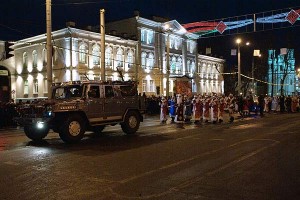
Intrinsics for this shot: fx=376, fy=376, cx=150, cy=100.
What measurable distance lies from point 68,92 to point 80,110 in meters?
0.93

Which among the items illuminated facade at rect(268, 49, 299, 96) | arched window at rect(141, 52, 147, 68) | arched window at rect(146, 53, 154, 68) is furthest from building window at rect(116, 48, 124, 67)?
illuminated facade at rect(268, 49, 299, 96)

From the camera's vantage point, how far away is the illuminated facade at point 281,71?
245 ft

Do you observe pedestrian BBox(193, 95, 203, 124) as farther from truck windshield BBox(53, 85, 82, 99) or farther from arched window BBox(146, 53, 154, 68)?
arched window BBox(146, 53, 154, 68)

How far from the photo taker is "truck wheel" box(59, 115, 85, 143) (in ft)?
44.4

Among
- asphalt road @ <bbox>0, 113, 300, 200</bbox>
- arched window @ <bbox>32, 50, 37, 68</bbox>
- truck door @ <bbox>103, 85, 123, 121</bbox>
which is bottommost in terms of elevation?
asphalt road @ <bbox>0, 113, 300, 200</bbox>

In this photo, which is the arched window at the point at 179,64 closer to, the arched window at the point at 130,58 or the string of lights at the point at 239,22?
the arched window at the point at 130,58

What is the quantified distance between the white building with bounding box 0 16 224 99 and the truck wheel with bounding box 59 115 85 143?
2691cm

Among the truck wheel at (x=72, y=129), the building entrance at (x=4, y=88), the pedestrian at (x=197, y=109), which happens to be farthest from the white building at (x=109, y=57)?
the truck wheel at (x=72, y=129)

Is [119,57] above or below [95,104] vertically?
above

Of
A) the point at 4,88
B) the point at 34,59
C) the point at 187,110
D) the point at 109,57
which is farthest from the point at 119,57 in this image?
the point at 187,110

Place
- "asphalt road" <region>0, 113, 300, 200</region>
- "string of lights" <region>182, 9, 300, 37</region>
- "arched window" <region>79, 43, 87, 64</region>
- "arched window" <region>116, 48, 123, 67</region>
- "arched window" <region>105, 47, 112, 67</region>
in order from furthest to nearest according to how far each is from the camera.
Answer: "arched window" <region>116, 48, 123, 67</region>
"arched window" <region>105, 47, 112, 67</region>
"arched window" <region>79, 43, 87, 64</region>
"string of lights" <region>182, 9, 300, 37</region>
"asphalt road" <region>0, 113, 300, 200</region>

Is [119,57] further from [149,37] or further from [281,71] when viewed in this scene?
[281,71]

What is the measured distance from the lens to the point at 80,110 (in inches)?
555

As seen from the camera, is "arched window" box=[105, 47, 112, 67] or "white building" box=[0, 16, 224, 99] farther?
"arched window" box=[105, 47, 112, 67]
